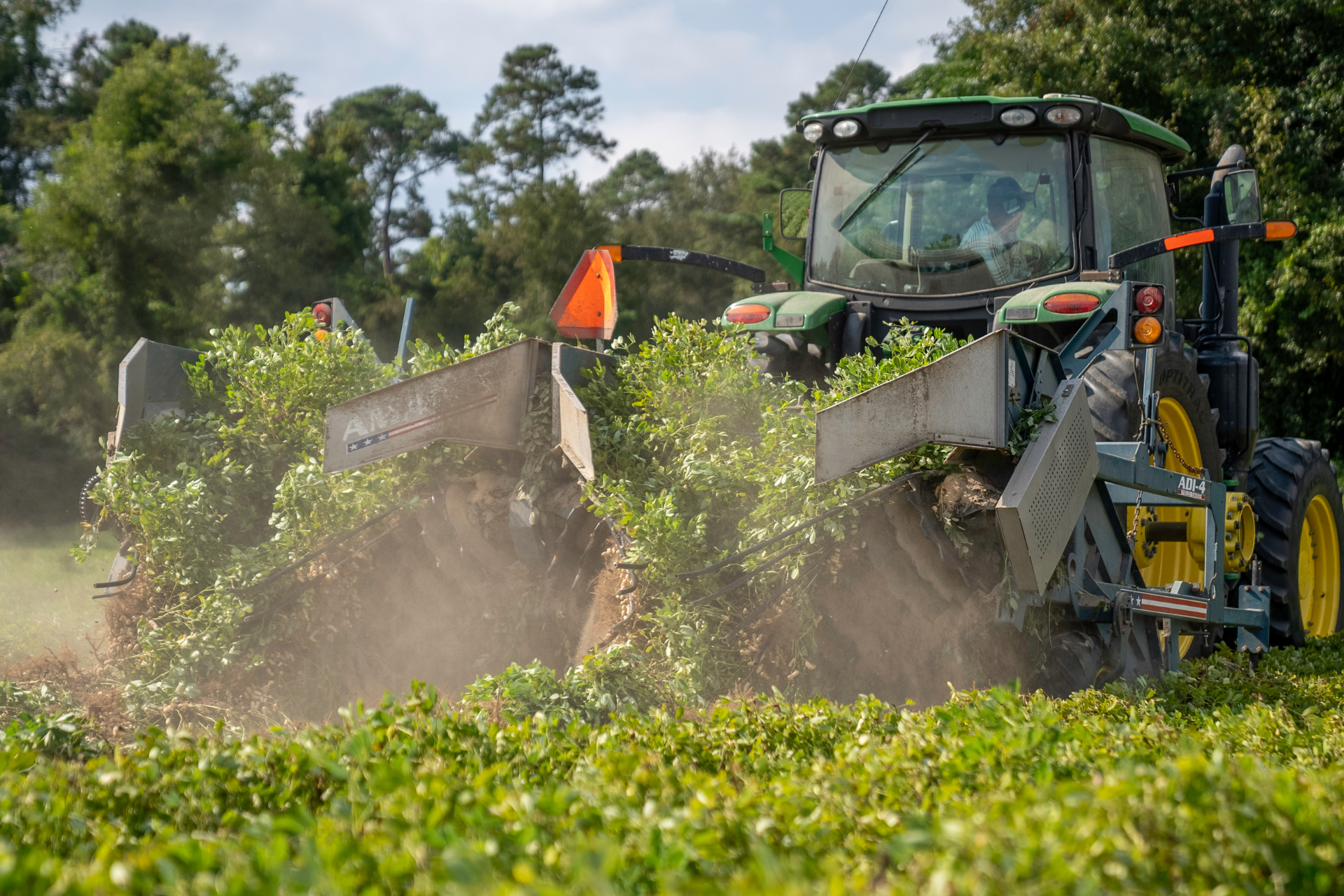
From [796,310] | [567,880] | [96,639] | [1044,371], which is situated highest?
[796,310]

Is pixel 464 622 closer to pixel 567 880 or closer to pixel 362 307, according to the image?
pixel 567 880

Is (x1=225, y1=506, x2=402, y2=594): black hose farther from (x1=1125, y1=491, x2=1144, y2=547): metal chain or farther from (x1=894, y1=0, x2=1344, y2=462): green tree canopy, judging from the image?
(x1=894, y1=0, x2=1344, y2=462): green tree canopy

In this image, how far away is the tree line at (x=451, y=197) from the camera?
12.8 meters

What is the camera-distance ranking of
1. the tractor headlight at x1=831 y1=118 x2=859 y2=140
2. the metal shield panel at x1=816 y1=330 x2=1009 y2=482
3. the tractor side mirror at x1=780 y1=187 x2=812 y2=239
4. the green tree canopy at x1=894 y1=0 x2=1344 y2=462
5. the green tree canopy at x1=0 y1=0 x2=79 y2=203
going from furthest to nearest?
the green tree canopy at x1=0 y1=0 x2=79 y2=203 < the green tree canopy at x1=894 y1=0 x2=1344 y2=462 < the tractor side mirror at x1=780 y1=187 x2=812 y2=239 < the tractor headlight at x1=831 y1=118 x2=859 y2=140 < the metal shield panel at x1=816 y1=330 x2=1009 y2=482

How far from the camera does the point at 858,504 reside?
3.87 m

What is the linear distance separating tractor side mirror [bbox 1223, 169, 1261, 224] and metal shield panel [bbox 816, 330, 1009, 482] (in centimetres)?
247

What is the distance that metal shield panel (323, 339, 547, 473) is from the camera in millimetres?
4387

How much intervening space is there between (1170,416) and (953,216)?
4.58 feet

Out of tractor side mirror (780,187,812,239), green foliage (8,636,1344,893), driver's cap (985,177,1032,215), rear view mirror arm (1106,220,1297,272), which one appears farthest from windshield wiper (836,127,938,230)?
green foliage (8,636,1344,893)

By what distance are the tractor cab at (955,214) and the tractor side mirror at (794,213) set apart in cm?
39

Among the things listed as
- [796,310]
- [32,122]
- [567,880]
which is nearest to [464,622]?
[796,310]

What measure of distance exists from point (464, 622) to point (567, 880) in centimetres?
314

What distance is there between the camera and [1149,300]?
14.7 feet

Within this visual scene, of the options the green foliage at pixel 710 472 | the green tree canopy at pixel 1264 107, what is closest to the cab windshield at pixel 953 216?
the green foliage at pixel 710 472
